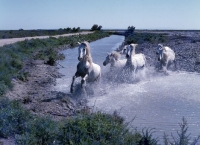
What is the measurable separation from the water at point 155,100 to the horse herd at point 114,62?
28.4 inches

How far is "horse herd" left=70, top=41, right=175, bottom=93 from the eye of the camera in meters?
14.2

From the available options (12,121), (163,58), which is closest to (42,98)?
(12,121)

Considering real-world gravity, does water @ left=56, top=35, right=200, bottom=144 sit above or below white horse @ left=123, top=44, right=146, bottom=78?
below

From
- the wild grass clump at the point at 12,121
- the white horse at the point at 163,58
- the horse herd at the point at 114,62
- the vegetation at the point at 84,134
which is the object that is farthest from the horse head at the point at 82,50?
the white horse at the point at 163,58

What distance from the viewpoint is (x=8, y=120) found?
8.03 meters

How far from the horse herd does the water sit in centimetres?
72

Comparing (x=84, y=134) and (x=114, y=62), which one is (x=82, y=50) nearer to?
(x=114, y=62)

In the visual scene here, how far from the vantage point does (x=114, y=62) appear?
18.4 m

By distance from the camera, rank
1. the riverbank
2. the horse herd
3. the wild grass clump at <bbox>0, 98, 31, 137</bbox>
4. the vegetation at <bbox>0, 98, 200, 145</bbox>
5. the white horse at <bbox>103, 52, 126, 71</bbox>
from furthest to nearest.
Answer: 1. the white horse at <bbox>103, 52, 126, 71</bbox>
2. the horse herd
3. the riverbank
4. the wild grass clump at <bbox>0, 98, 31, 137</bbox>
5. the vegetation at <bbox>0, 98, 200, 145</bbox>

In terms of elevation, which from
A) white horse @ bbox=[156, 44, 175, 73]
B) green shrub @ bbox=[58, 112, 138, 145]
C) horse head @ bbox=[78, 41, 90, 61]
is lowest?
white horse @ bbox=[156, 44, 175, 73]

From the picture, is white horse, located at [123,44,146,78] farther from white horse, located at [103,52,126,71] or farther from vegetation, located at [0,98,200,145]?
vegetation, located at [0,98,200,145]

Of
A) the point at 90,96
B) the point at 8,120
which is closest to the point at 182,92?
the point at 90,96

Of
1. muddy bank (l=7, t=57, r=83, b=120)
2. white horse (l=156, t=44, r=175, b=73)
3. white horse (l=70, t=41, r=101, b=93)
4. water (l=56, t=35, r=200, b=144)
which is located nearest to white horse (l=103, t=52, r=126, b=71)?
water (l=56, t=35, r=200, b=144)

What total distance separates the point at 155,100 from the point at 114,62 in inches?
202
